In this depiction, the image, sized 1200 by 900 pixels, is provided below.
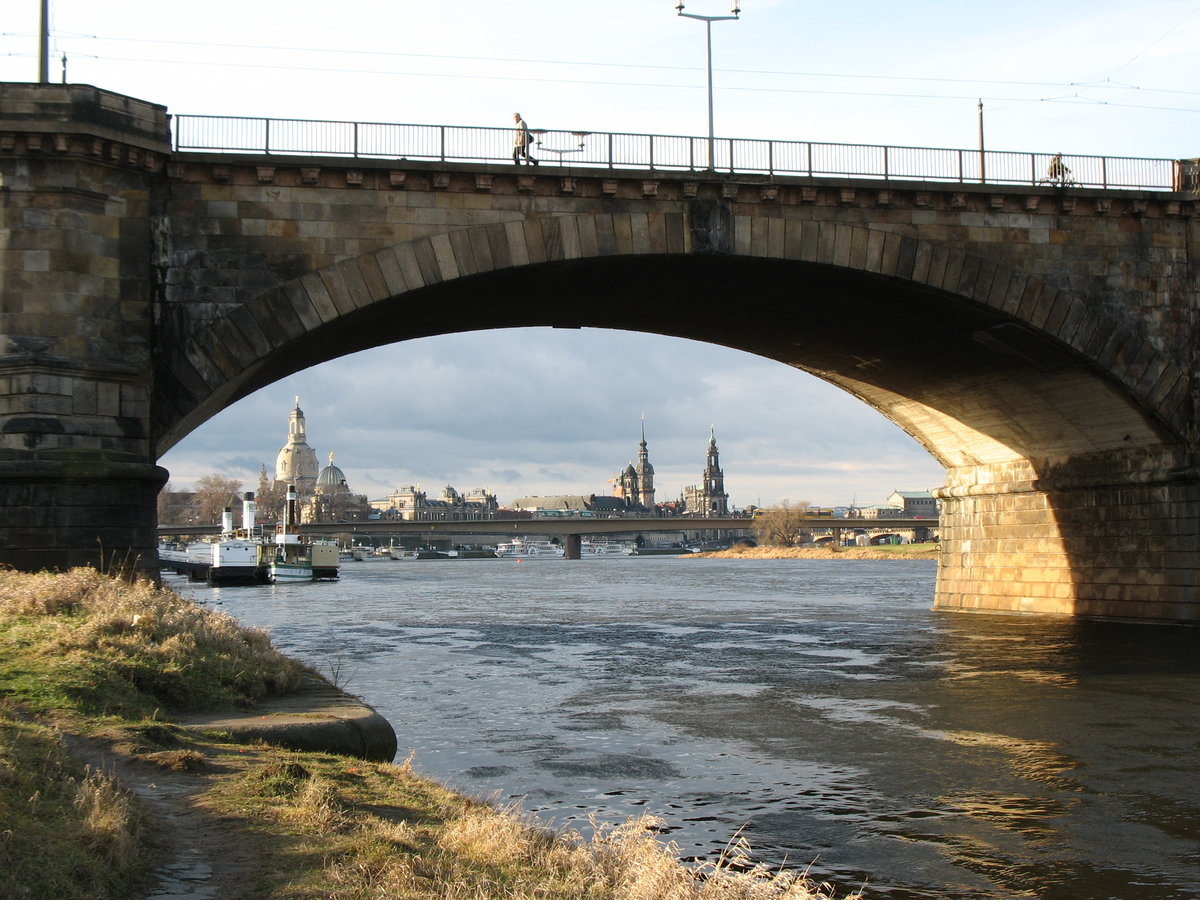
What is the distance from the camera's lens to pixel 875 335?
119ft

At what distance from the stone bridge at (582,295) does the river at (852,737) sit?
17.8 feet

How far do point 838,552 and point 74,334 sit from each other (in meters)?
134

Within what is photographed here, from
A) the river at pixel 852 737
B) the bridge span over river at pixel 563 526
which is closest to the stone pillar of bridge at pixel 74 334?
the river at pixel 852 737

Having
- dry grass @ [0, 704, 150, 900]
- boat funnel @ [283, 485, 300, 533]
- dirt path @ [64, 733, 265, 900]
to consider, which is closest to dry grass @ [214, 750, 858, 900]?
dirt path @ [64, 733, 265, 900]

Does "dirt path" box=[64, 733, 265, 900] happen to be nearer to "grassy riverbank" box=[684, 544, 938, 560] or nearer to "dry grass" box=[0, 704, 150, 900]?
"dry grass" box=[0, 704, 150, 900]

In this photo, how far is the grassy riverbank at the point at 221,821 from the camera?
754 centimetres

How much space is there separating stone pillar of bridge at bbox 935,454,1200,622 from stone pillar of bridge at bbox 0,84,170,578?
1025 inches

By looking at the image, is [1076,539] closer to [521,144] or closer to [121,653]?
[521,144]

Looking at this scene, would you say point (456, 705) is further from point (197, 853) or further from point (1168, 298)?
point (1168, 298)

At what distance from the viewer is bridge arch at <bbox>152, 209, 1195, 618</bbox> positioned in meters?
27.5

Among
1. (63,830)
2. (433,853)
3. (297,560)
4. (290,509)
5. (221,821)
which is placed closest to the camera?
(63,830)

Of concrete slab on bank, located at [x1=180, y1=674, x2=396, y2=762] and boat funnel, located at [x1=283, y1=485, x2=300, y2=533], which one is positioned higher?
boat funnel, located at [x1=283, y1=485, x2=300, y2=533]

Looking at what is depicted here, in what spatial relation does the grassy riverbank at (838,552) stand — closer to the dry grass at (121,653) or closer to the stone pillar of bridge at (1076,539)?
the stone pillar of bridge at (1076,539)

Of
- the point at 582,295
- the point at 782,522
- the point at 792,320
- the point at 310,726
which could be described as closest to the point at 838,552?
the point at 782,522
